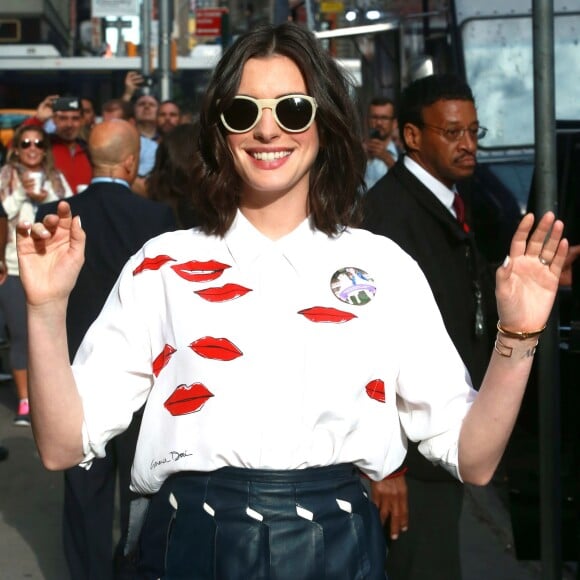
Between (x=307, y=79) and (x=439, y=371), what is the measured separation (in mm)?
700

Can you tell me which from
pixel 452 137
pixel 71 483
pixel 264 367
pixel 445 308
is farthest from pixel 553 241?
pixel 71 483

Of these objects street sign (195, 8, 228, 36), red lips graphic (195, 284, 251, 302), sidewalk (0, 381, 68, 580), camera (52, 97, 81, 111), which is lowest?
sidewalk (0, 381, 68, 580)

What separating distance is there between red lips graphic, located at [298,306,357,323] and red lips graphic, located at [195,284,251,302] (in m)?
0.13

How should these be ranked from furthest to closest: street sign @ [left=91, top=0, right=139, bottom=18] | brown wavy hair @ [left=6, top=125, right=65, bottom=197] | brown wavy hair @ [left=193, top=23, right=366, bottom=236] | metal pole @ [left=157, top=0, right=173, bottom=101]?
metal pole @ [left=157, top=0, right=173, bottom=101] → street sign @ [left=91, top=0, right=139, bottom=18] → brown wavy hair @ [left=6, top=125, right=65, bottom=197] → brown wavy hair @ [left=193, top=23, right=366, bottom=236]

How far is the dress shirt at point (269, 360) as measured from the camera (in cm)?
260

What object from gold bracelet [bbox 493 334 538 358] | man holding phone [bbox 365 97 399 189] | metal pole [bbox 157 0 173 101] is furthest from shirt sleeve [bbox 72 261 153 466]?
metal pole [bbox 157 0 173 101]

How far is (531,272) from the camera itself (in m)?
2.55

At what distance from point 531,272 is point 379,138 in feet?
28.4

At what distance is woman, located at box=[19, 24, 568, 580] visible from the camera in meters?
2.57

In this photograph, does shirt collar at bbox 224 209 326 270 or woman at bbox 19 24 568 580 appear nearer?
woman at bbox 19 24 568 580

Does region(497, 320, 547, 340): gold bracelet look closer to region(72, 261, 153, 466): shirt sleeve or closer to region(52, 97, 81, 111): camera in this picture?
region(72, 261, 153, 466): shirt sleeve

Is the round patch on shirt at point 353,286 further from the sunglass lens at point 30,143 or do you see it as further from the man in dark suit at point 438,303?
the sunglass lens at point 30,143

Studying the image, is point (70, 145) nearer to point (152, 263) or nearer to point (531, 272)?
point (152, 263)

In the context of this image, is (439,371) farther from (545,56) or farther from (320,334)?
(545,56)
